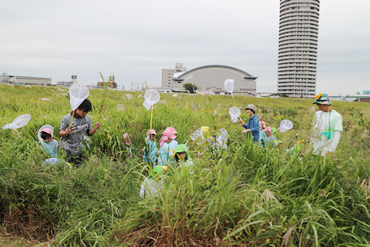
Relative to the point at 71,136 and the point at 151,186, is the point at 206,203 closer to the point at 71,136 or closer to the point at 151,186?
the point at 151,186

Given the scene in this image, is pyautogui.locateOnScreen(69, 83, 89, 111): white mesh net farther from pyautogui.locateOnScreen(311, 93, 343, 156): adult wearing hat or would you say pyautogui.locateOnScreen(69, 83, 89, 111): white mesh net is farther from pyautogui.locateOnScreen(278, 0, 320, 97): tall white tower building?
pyautogui.locateOnScreen(278, 0, 320, 97): tall white tower building

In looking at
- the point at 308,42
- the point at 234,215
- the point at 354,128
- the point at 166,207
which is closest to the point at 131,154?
the point at 166,207

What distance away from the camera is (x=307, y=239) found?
2.21m

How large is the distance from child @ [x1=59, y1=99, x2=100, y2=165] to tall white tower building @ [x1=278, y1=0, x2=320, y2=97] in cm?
12432

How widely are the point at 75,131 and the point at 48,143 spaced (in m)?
0.51

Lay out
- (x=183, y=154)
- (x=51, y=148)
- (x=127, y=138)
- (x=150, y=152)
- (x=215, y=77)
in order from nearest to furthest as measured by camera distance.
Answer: (x=183, y=154) → (x=51, y=148) → (x=150, y=152) → (x=127, y=138) → (x=215, y=77)

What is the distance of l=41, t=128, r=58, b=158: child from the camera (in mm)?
3934

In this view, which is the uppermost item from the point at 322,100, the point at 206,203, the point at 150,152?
the point at 322,100

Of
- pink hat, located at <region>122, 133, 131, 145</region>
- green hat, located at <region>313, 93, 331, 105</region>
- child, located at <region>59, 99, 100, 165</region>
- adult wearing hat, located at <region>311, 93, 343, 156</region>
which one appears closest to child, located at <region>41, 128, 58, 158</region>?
child, located at <region>59, 99, 100, 165</region>

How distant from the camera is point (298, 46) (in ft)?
372

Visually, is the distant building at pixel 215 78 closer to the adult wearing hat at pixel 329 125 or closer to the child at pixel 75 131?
the adult wearing hat at pixel 329 125

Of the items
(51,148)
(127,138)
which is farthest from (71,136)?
(127,138)

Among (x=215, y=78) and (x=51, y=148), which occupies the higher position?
(x=215, y=78)

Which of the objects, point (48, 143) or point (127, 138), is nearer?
point (48, 143)
